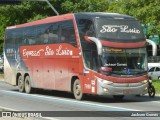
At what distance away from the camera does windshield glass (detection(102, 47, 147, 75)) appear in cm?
2019

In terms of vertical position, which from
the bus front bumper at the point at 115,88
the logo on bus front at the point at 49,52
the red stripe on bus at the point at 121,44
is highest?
the red stripe on bus at the point at 121,44

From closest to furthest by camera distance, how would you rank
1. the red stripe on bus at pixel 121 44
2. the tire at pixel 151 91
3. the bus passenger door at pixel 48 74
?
the red stripe on bus at pixel 121 44 < the tire at pixel 151 91 < the bus passenger door at pixel 48 74

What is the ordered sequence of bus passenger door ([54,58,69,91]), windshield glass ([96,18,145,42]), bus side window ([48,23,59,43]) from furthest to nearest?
bus side window ([48,23,59,43]) < bus passenger door ([54,58,69,91]) < windshield glass ([96,18,145,42])

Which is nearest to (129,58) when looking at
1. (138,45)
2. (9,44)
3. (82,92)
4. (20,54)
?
(138,45)

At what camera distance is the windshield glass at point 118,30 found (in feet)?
67.7

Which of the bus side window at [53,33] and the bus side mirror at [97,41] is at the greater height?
the bus side window at [53,33]

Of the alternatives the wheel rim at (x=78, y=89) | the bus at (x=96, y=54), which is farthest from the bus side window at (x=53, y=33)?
the wheel rim at (x=78, y=89)

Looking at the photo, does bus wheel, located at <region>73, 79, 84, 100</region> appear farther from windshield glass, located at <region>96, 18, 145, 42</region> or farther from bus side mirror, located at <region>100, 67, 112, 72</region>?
windshield glass, located at <region>96, 18, 145, 42</region>

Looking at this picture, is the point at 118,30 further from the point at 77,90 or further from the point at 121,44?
the point at 77,90

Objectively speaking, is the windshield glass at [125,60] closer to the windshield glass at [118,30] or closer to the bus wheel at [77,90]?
the windshield glass at [118,30]

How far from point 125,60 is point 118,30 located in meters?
1.36

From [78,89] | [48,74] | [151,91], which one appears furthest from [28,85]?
[151,91]

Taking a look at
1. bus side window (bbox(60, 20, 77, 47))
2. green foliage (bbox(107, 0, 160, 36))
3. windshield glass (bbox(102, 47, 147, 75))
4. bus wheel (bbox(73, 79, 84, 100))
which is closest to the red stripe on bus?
windshield glass (bbox(102, 47, 147, 75))

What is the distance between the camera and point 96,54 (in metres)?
20.4
